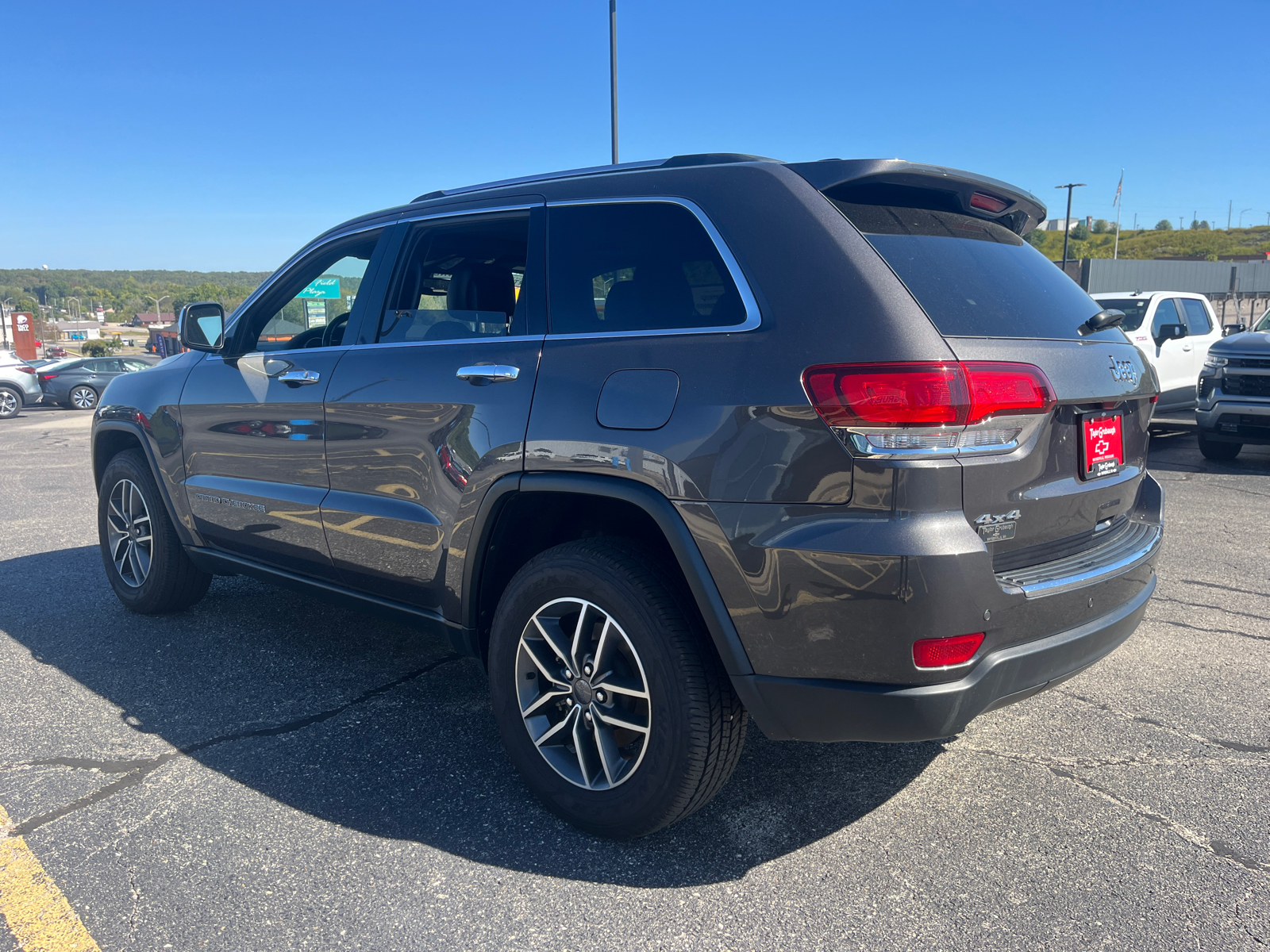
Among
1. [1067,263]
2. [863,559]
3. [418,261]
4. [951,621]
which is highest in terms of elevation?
[1067,263]

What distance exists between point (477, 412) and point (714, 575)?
0.98m

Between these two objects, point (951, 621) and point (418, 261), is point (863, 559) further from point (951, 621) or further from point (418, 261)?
point (418, 261)

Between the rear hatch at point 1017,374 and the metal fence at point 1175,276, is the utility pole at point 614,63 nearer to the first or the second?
the rear hatch at point 1017,374

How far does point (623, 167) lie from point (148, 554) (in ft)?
11.0

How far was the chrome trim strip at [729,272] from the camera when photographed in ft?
7.63

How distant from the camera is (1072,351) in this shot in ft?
8.00

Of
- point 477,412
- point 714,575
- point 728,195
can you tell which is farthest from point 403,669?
point 728,195

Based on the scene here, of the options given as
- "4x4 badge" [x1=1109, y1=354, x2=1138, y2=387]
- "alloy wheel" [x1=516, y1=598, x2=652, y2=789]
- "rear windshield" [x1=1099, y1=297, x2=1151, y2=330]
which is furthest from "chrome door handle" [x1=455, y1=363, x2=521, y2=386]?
"rear windshield" [x1=1099, y1=297, x2=1151, y2=330]

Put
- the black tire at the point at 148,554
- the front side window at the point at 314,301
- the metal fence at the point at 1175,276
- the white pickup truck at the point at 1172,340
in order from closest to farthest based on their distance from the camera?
the front side window at the point at 314,301 → the black tire at the point at 148,554 → the white pickup truck at the point at 1172,340 → the metal fence at the point at 1175,276

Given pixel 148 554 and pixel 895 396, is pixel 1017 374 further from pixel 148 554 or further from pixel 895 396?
pixel 148 554

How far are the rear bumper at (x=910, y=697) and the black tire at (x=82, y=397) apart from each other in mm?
27322

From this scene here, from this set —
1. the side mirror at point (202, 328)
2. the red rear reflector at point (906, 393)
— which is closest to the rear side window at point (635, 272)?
the red rear reflector at point (906, 393)

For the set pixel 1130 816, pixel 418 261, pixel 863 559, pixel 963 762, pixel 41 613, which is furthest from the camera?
pixel 41 613

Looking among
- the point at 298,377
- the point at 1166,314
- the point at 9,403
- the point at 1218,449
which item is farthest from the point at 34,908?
the point at 9,403
